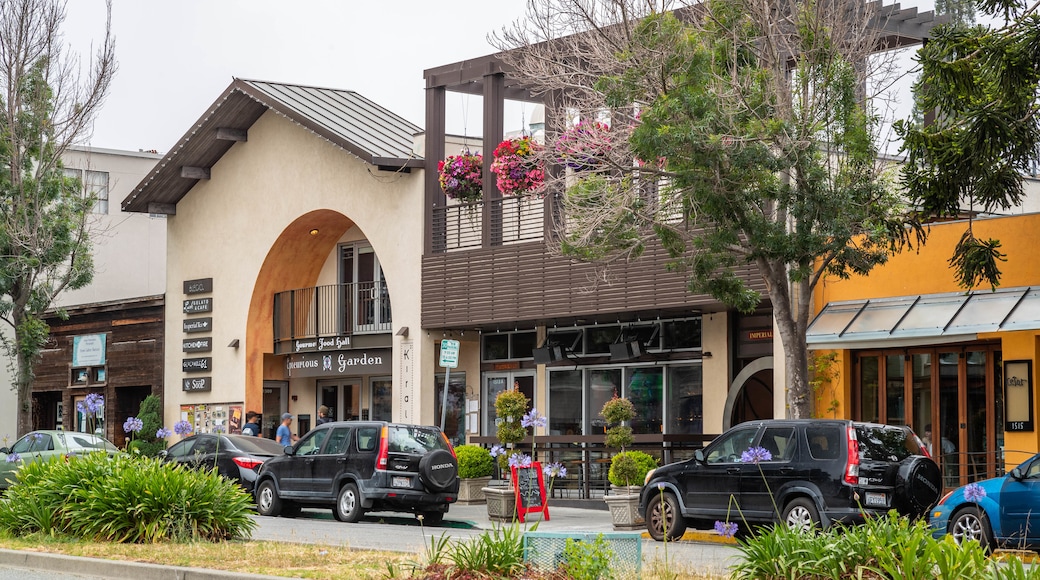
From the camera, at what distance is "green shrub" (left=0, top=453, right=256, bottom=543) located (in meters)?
15.9

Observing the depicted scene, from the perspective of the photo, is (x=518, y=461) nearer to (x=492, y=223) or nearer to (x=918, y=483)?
(x=918, y=483)

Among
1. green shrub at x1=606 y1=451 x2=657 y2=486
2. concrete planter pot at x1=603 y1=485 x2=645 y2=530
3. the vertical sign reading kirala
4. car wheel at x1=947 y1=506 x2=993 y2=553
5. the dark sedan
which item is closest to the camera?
car wheel at x1=947 y1=506 x2=993 y2=553

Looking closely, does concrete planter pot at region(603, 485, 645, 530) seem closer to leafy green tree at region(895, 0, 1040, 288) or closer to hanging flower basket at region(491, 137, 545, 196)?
leafy green tree at region(895, 0, 1040, 288)

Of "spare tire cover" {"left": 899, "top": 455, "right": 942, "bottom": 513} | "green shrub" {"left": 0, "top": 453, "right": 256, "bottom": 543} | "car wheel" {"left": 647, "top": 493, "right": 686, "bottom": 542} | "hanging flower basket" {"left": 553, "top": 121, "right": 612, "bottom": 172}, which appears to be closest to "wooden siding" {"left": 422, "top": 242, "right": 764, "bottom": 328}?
"hanging flower basket" {"left": 553, "top": 121, "right": 612, "bottom": 172}

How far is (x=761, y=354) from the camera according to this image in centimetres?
2514

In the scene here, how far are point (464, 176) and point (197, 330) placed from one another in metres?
10.6

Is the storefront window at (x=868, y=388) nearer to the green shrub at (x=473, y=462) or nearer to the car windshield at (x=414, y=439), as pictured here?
the car windshield at (x=414, y=439)

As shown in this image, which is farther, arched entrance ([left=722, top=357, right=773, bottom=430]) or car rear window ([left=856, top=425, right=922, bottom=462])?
arched entrance ([left=722, top=357, right=773, bottom=430])

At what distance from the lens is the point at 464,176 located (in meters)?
28.8

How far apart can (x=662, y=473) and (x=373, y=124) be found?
16.0 m

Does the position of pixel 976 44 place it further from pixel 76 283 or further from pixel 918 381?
pixel 76 283

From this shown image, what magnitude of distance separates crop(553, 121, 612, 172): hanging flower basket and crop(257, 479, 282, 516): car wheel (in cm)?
778

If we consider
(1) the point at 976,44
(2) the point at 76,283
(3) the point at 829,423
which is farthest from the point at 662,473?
(2) the point at 76,283

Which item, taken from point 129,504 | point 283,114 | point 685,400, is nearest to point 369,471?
point 129,504
